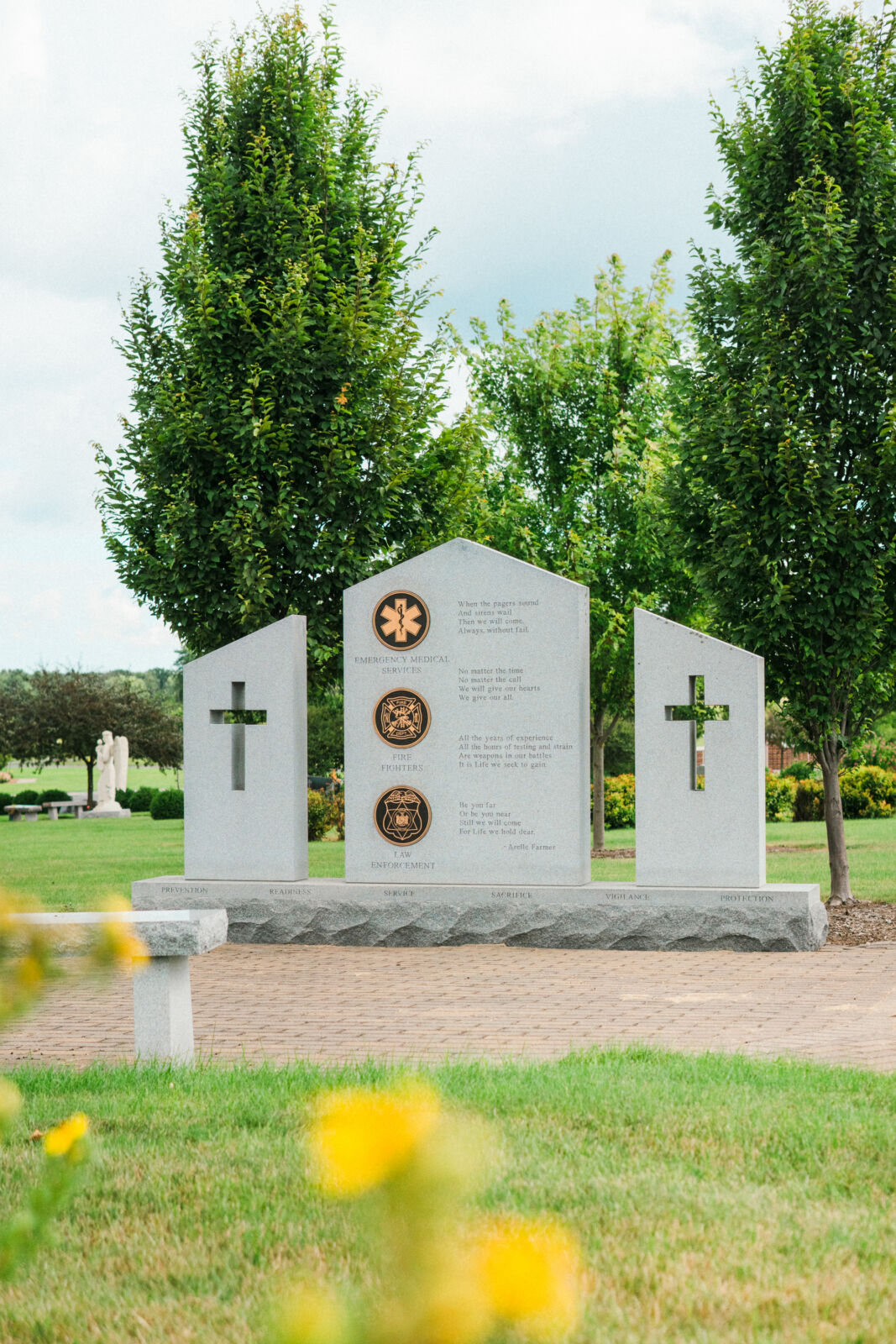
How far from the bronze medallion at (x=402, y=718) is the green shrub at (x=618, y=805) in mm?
20557

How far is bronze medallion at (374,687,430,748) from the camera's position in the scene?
38.6ft

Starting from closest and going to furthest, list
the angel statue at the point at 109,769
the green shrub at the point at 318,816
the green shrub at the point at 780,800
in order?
the green shrub at the point at 318,816, the green shrub at the point at 780,800, the angel statue at the point at 109,769

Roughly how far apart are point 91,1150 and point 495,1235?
2.38m

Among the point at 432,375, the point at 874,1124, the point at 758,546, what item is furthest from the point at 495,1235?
the point at 432,375

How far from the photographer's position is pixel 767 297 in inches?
492

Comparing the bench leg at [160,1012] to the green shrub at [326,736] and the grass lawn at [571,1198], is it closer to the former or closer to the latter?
the grass lawn at [571,1198]

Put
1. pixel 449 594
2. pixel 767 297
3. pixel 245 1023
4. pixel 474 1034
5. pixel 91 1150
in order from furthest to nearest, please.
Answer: pixel 767 297 < pixel 449 594 < pixel 245 1023 < pixel 474 1034 < pixel 91 1150

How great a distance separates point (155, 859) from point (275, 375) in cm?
1170

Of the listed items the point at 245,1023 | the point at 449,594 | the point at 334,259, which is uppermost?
the point at 334,259

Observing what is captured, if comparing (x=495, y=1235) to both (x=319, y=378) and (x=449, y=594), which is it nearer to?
(x=449, y=594)

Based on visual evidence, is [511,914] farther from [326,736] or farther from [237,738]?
[326,736]

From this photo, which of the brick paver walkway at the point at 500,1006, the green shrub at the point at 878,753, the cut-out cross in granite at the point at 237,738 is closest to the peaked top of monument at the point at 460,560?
the cut-out cross in granite at the point at 237,738

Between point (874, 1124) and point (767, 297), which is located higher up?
point (767, 297)

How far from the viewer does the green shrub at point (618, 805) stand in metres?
32.1
